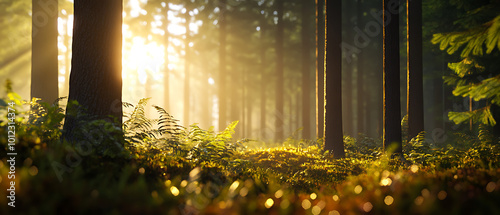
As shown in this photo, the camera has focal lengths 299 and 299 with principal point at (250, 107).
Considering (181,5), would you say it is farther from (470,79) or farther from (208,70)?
(470,79)

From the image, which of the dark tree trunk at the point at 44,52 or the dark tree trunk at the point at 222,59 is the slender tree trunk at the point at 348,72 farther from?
the dark tree trunk at the point at 44,52

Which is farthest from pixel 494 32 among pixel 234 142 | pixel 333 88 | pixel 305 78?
pixel 305 78

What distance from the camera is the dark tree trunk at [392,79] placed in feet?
31.8

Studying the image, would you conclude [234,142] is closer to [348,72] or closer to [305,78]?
[305,78]

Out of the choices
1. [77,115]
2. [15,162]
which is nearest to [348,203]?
[15,162]

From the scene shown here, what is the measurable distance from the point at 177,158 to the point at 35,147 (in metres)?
2.22

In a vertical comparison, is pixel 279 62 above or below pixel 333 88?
above

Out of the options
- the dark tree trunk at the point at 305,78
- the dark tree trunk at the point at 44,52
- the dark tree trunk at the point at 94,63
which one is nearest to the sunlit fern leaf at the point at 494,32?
the dark tree trunk at the point at 94,63

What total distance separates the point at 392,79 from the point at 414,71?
13.2 ft

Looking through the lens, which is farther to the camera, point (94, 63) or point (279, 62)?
point (279, 62)

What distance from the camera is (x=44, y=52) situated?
986 centimetres

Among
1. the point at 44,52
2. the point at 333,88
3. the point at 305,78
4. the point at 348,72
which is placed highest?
the point at 348,72

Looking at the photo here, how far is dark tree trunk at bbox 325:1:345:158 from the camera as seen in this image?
10.7 m

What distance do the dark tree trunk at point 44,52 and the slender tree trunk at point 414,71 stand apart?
44.0ft
